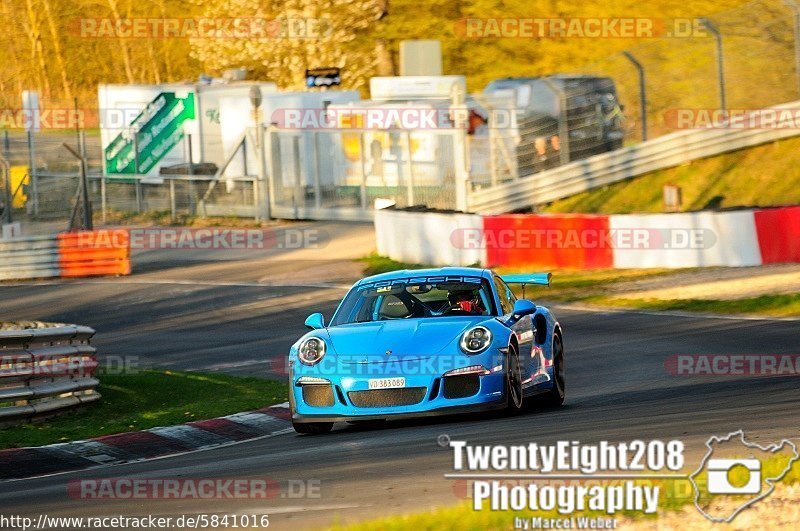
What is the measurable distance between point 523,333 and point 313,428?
1790mm

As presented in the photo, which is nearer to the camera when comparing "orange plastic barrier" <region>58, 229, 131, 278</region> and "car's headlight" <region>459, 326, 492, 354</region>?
"car's headlight" <region>459, 326, 492, 354</region>

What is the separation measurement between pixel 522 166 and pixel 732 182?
446 centimetres

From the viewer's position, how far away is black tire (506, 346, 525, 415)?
37.6ft

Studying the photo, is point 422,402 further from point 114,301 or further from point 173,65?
point 173,65

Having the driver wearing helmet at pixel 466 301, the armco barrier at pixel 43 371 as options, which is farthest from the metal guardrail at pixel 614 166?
the driver wearing helmet at pixel 466 301

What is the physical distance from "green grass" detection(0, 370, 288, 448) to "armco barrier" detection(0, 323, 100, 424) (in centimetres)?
13

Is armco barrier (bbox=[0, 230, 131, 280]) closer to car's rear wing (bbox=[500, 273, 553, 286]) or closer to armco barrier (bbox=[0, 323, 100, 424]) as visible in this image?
armco barrier (bbox=[0, 323, 100, 424])

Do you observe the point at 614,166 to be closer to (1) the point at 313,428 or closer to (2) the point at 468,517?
Result: (1) the point at 313,428

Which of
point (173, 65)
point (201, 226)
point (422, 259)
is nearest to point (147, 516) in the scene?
point (422, 259)

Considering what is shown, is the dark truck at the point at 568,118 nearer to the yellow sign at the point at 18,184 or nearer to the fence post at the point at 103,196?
the fence post at the point at 103,196

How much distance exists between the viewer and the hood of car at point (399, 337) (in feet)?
37.1

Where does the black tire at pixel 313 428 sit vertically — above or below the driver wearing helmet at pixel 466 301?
below

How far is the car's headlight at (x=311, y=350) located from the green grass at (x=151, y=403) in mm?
1848

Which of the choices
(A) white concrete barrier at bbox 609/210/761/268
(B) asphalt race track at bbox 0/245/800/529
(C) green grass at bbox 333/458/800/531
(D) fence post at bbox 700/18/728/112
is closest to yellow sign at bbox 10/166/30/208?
(B) asphalt race track at bbox 0/245/800/529
